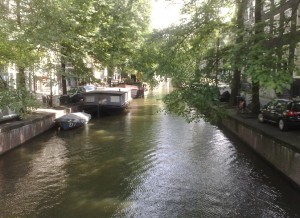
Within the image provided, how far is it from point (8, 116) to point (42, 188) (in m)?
8.68

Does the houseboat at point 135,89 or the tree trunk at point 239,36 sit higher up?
the tree trunk at point 239,36

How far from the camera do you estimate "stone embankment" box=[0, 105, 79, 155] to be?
18.3m

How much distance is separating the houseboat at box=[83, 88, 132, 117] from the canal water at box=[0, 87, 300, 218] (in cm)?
982

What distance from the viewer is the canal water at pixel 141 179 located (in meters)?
11.8

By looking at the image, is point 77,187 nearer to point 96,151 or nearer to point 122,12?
point 96,151

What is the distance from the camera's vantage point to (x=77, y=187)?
45.0 ft

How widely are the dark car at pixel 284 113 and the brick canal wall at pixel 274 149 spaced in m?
0.79

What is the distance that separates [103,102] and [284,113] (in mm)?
18448

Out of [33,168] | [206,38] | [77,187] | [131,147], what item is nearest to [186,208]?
[77,187]

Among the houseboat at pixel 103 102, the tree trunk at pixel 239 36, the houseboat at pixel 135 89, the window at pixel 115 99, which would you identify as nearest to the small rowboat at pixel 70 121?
the houseboat at pixel 103 102

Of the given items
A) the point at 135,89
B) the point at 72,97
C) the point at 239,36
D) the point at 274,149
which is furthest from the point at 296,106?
the point at 135,89

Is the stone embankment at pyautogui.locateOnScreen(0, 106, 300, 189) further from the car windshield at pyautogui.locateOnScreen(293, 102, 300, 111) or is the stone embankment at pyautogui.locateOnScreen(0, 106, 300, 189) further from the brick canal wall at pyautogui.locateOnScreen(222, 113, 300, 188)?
the car windshield at pyautogui.locateOnScreen(293, 102, 300, 111)

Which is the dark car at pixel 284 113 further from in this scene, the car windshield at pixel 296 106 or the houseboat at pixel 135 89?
the houseboat at pixel 135 89

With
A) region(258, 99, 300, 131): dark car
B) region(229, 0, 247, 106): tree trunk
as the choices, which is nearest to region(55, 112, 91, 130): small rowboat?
region(229, 0, 247, 106): tree trunk
